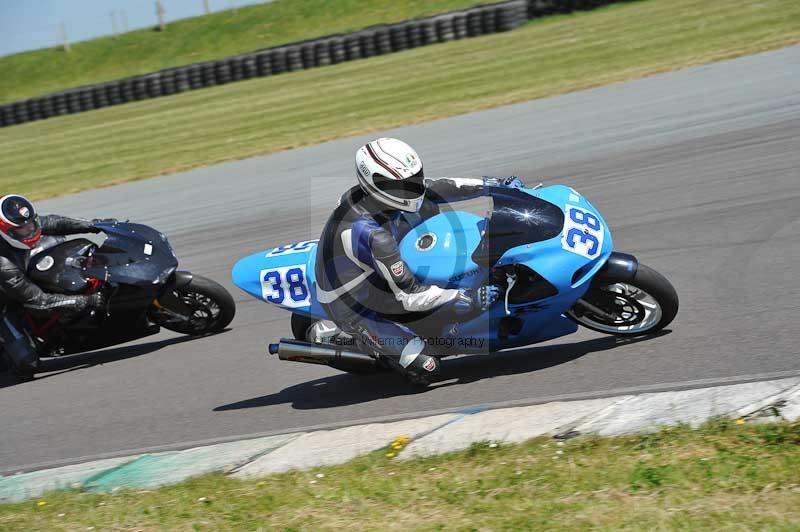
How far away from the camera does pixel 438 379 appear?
20.4 feet

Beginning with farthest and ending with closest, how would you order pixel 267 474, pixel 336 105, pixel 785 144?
pixel 336 105 < pixel 785 144 < pixel 267 474

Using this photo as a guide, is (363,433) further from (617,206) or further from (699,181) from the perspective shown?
(699,181)

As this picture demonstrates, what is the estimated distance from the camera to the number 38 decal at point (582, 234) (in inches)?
221

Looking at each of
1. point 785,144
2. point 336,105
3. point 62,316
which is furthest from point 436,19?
point 62,316

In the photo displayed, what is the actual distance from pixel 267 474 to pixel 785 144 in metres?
7.41

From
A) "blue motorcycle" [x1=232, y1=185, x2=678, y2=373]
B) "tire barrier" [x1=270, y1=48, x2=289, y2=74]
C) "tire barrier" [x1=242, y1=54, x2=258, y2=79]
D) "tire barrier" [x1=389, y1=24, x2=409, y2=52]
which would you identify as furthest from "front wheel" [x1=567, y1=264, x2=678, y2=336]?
"tire barrier" [x1=242, y1=54, x2=258, y2=79]

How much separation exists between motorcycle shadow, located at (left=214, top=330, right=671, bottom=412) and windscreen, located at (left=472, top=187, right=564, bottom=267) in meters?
0.80

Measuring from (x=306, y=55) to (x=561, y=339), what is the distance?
2415 cm

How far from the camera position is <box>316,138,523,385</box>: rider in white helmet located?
5621 mm

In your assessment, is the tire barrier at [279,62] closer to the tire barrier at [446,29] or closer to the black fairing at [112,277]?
the tire barrier at [446,29]

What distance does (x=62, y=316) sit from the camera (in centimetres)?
799

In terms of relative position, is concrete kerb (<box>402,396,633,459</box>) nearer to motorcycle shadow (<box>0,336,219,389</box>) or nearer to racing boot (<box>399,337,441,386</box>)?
racing boot (<box>399,337,441,386</box>)

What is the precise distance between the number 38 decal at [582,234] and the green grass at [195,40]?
34.2 meters

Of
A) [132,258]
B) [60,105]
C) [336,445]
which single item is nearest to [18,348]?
[132,258]
